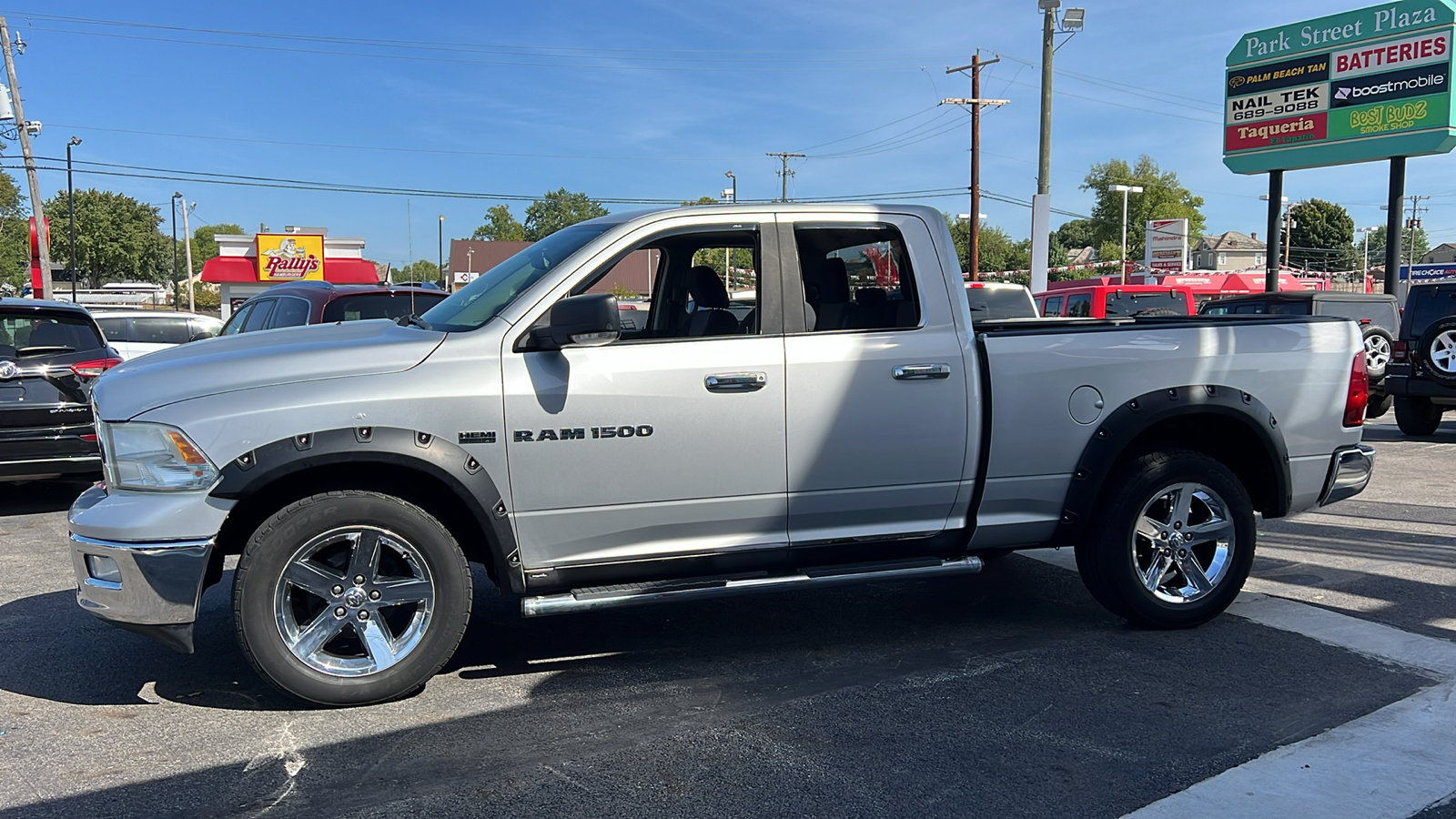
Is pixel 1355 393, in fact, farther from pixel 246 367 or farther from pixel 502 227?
pixel 502 227

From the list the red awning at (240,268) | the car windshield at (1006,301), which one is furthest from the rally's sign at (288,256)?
the car windshield at (1006,301)

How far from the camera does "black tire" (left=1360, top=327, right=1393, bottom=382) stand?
1343 cm

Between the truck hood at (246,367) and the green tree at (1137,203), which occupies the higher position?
the green tree at (1137,203)

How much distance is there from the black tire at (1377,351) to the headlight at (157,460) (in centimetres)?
1355

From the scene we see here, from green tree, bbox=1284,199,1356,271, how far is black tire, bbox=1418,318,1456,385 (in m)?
108

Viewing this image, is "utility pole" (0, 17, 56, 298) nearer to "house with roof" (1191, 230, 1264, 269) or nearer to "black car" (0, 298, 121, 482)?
"black car" (0, 298, 121, 482)

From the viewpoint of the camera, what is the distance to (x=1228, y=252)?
11431 centimetres

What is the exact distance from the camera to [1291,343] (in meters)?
5.26

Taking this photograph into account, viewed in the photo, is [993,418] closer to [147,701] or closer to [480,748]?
[480,748]

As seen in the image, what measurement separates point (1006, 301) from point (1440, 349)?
625cm

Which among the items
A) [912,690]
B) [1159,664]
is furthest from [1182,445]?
[912,690]

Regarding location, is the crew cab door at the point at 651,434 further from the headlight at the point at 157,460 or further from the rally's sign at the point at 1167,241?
the rally's sign at the point at 1167,241

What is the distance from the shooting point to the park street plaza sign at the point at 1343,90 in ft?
73.4

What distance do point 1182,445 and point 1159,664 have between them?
122cm
